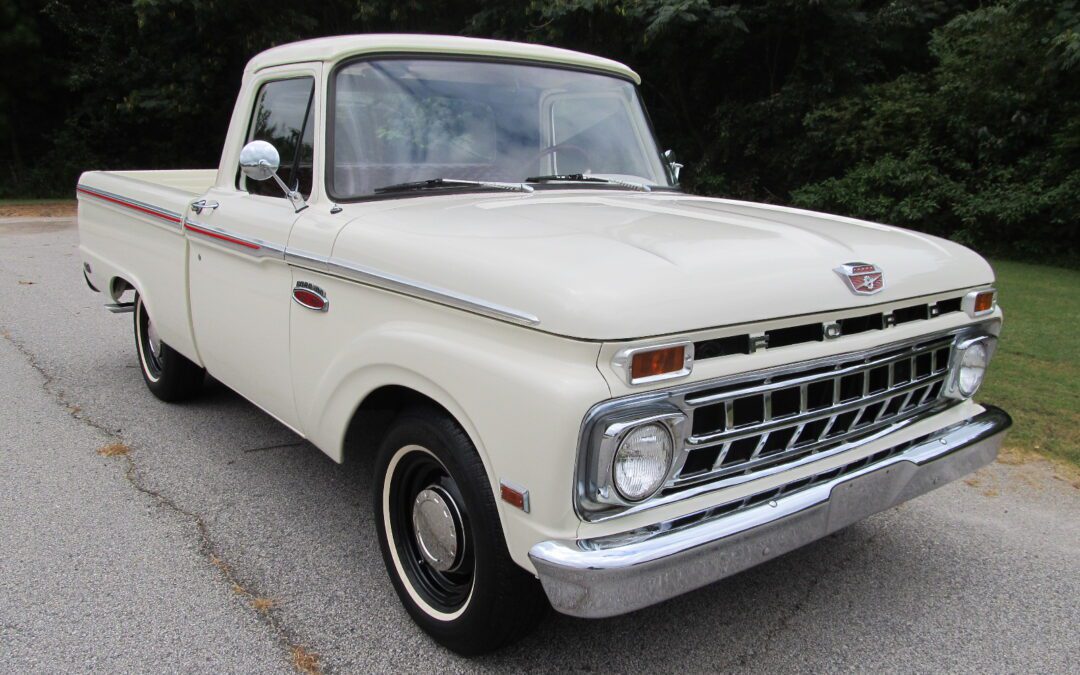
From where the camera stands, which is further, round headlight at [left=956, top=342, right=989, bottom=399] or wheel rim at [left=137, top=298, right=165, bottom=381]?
wheel rim at [left=137, top=298, right=165, bottom=381]

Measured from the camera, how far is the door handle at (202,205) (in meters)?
3.80

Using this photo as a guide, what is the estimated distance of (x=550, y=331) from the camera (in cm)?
208

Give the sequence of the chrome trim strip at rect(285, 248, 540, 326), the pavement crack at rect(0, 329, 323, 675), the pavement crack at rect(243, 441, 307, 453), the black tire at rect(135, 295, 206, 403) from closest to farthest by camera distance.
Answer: the chrome trim strip at rect(285, 248, 540, 326) < the pavement crack at rect(0, 329, 323, 675) < the pavement crack at rect(243, 441, 307, 453) < the black tire at rect(135, 295, 206, 403)

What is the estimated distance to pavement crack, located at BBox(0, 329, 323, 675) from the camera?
2.63 metres

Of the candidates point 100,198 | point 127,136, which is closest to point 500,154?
point 100,198

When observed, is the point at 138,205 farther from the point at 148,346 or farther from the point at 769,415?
the point at 769,415

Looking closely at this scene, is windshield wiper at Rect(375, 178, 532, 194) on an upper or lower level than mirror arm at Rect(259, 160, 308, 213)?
upper

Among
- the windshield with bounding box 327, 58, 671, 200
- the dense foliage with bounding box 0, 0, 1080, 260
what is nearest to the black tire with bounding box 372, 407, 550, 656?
the windshield with bounding box 327, 58, 671, 200

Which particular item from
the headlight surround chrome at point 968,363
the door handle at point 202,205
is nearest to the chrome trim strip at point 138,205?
the door handle at point 202,205

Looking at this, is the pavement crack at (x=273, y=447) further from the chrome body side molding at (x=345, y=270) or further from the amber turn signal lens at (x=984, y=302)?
the amber turn signal lens at (x=984, y=302)

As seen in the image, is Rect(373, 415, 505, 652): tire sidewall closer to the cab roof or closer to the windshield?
the windshield

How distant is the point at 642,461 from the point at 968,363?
5.28 feet

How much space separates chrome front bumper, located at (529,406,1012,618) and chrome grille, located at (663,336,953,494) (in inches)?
4.9

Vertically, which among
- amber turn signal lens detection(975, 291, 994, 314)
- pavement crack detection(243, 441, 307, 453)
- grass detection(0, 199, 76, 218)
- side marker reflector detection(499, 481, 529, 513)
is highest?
amber turn signal lens detection(975, 291, 994, 314)
